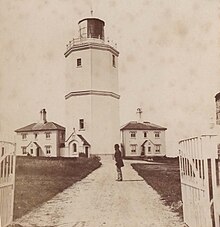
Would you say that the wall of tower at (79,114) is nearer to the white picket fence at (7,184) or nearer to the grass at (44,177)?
the grass at (44,177)

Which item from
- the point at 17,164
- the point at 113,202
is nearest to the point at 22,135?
the point at 17,164

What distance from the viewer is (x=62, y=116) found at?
2.38 m

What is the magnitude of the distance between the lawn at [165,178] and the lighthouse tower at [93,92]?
19cm

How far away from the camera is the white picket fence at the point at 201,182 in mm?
2197

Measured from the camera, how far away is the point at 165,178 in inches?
91.0

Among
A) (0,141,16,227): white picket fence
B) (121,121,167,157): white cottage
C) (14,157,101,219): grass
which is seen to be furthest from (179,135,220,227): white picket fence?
(0,141,16,227): white picket fence

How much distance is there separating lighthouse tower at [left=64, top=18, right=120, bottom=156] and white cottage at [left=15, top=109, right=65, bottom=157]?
5 cm

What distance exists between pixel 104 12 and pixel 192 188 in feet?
3.09

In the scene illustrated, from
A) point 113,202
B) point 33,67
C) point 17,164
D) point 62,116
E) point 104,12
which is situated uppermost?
point 104,12

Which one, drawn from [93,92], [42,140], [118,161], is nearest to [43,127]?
[42,140]

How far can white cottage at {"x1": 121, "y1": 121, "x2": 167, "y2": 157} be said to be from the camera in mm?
2318

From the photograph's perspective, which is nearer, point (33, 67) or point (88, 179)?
point (88, 179)

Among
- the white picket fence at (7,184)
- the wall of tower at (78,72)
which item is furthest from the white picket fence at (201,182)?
the white picket fence at (7,184)

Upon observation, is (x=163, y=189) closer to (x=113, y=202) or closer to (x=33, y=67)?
(x=113, y=202)
